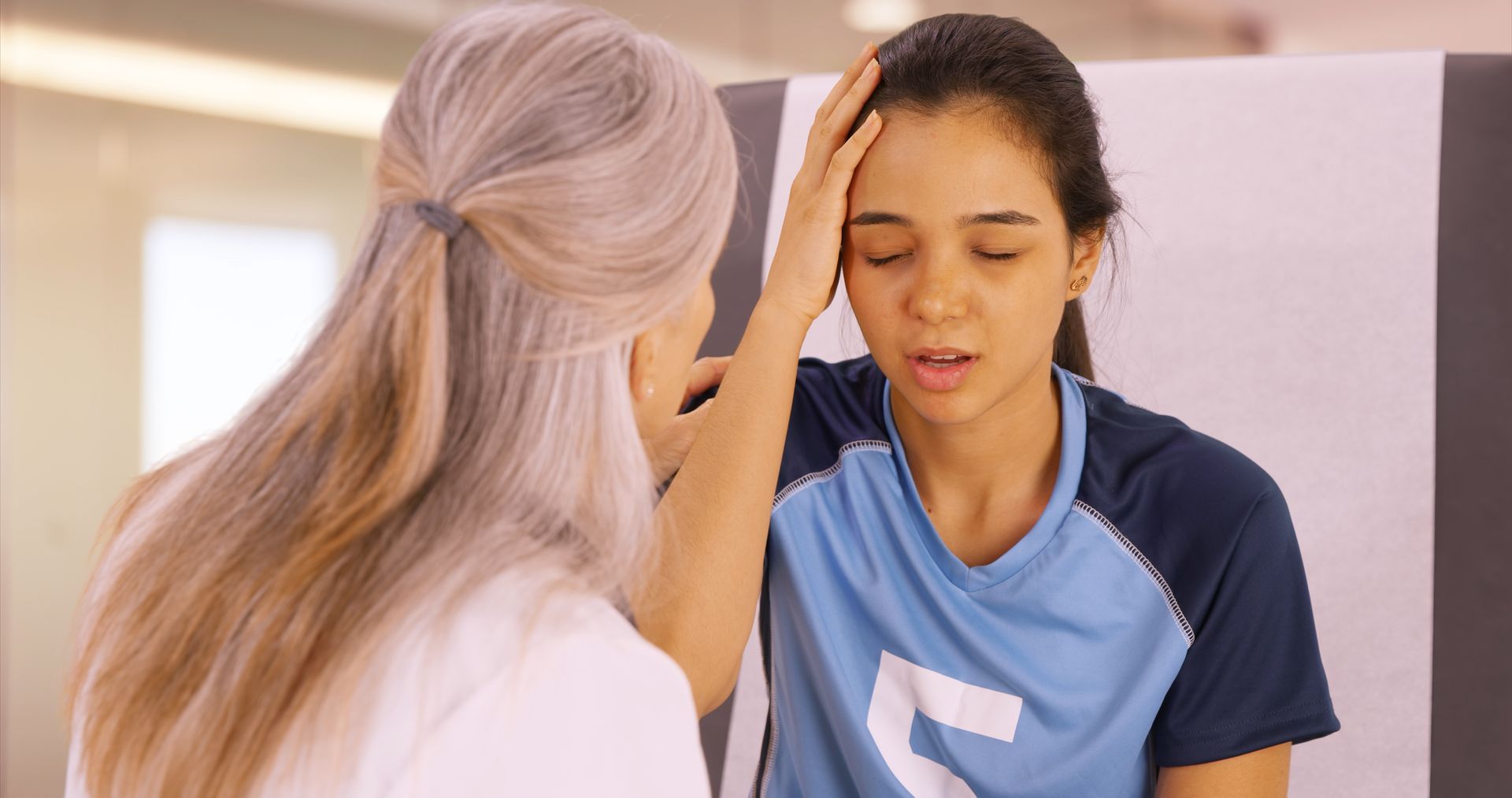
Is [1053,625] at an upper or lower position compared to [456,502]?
lower

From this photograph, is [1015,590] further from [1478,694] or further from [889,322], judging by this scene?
[1478,694]

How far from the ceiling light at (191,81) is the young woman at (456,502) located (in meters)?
1.89

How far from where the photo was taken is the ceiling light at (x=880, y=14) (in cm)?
276

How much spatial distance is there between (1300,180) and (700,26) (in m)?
1.93

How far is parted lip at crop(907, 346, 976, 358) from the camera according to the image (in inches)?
35.2

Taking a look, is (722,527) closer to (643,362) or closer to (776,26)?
(643,362)

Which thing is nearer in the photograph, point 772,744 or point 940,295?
point 940,295

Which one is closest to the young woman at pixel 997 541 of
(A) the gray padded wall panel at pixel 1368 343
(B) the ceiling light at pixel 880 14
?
(A) the gray padded wall panel at pixel 1368 343

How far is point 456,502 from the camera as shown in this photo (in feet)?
1.89

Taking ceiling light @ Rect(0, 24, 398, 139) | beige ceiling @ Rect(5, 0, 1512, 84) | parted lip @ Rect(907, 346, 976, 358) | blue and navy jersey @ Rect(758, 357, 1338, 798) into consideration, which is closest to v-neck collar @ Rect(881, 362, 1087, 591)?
blue and navy jersey @ Rect(758, 357, 1338, 798)

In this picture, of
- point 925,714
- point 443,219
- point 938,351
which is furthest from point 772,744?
point 443,219

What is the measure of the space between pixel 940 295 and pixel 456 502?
436 millimetres

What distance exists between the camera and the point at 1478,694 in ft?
3.89

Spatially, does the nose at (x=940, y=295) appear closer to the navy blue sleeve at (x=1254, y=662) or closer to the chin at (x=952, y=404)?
the chin at (x=952, y=404)
